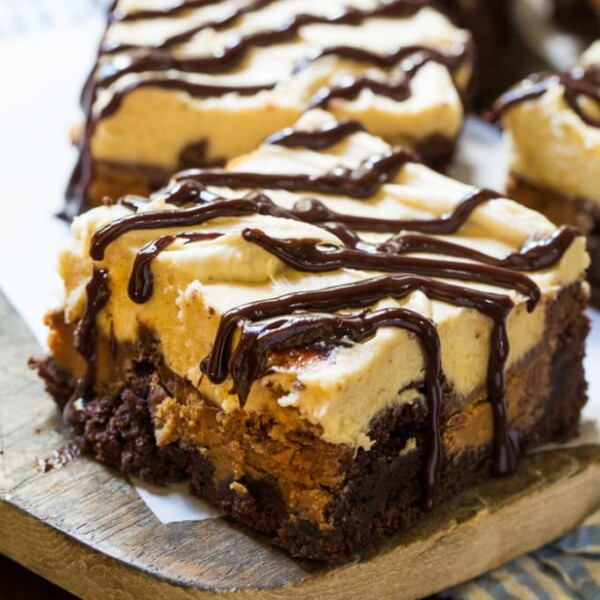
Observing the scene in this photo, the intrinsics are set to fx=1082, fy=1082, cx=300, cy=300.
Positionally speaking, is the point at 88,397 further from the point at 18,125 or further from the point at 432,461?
the point at 18,125

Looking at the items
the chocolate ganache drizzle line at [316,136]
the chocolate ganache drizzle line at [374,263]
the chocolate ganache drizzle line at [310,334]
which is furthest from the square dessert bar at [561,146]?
the chocolate ganache drizzle line at [310,334]

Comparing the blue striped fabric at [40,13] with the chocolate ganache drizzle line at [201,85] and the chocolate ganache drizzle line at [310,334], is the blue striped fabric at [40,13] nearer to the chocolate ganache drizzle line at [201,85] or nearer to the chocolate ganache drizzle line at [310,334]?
the chocolate ganache drizzle line at [201,85]

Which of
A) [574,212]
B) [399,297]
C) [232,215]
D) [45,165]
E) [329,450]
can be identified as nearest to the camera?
[329,450]

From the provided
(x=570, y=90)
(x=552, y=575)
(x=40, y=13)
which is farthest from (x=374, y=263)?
(x=40, y=13)

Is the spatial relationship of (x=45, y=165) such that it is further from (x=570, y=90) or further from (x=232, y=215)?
(x=570, y=90)

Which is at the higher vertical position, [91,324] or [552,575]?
[91,324]

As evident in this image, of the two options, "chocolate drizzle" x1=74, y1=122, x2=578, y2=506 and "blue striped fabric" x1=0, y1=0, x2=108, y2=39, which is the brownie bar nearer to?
"chocolate drizzle" x1=74, y1=122, x2=578, y2=506
